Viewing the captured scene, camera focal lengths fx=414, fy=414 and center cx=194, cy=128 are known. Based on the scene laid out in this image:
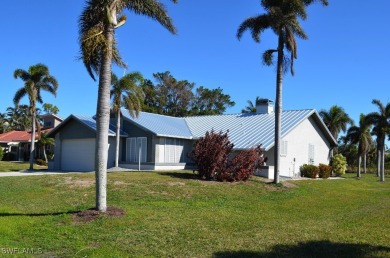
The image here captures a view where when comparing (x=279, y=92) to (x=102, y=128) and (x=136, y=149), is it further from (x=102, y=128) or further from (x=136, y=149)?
(x=136, y=149)

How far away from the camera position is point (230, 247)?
8.10 metres

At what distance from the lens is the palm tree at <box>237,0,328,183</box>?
20.6 metres

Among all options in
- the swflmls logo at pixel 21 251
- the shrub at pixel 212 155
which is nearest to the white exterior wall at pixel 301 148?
the shrub at pixel 212 155

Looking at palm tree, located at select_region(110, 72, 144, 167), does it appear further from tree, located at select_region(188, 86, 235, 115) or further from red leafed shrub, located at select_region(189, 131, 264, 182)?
tree, located at select_region(188, 86, 235, 115)

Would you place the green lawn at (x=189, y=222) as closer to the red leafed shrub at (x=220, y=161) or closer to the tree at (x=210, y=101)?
the red leafed shrub at (x=220, y=161)

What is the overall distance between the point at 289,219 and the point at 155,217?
3.80 metres

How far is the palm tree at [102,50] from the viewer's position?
11.1 m

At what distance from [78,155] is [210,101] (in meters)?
32.8

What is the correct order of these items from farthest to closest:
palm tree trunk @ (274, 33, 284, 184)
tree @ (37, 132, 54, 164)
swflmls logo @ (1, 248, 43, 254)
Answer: tree @ (37, 132, 54, 164), palm tree trunk @ (274, 33, 284, 184), swflmls logo @ (1, 248, 43, 254)

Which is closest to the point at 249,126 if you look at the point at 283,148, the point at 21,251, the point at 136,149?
the point at 283,148

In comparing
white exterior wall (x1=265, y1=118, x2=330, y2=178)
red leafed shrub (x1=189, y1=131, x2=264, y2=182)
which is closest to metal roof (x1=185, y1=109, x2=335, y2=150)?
white exterior wall (x1=265, y1=118, x2=330, y2=178)

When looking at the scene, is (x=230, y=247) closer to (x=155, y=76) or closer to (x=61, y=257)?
(x=61, y=257)

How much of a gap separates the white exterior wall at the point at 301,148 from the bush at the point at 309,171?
0.41 metres

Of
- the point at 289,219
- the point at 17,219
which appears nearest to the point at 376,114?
the point at 289,219
